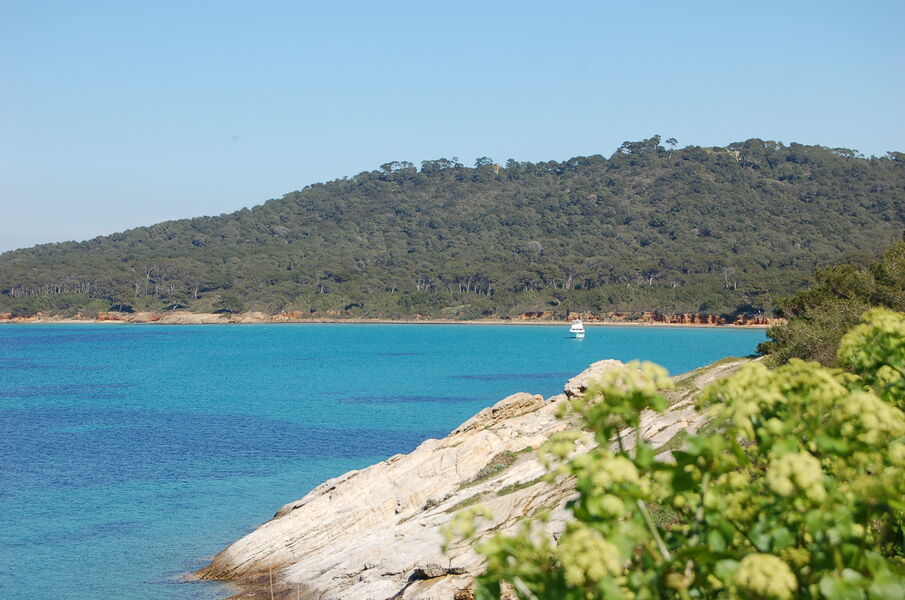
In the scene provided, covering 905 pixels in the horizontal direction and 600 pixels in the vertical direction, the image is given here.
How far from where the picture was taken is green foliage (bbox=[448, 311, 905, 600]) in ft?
12.5

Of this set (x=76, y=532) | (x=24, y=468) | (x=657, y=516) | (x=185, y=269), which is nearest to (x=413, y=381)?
(x=24, y=468)

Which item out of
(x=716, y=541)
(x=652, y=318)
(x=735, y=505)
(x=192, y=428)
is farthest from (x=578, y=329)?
(x=716, y=541)

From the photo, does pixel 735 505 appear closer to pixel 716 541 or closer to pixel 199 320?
pixel 716 541

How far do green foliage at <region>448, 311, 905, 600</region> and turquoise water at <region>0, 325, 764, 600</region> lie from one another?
1727 cm

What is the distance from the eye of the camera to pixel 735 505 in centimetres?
441

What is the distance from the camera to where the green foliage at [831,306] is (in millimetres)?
22906

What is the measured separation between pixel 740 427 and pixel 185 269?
187 metres

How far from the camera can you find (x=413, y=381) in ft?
237

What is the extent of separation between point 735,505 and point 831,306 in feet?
80.6

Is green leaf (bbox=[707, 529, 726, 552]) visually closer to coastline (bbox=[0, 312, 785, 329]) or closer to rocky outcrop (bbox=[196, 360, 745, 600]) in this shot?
rocky outcrop (bbox=[196, 360, 745, 600])

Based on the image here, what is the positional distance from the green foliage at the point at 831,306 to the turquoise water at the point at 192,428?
583 inches

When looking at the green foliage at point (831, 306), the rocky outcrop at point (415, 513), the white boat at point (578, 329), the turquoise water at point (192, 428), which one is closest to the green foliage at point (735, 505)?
the rocky outcrop at point (415, 513)

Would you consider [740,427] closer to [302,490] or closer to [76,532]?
[76,532]

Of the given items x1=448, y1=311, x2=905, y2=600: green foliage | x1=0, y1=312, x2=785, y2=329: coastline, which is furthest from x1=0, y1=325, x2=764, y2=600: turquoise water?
x1=0, y1=312, x2=785, y2=329: coastline
